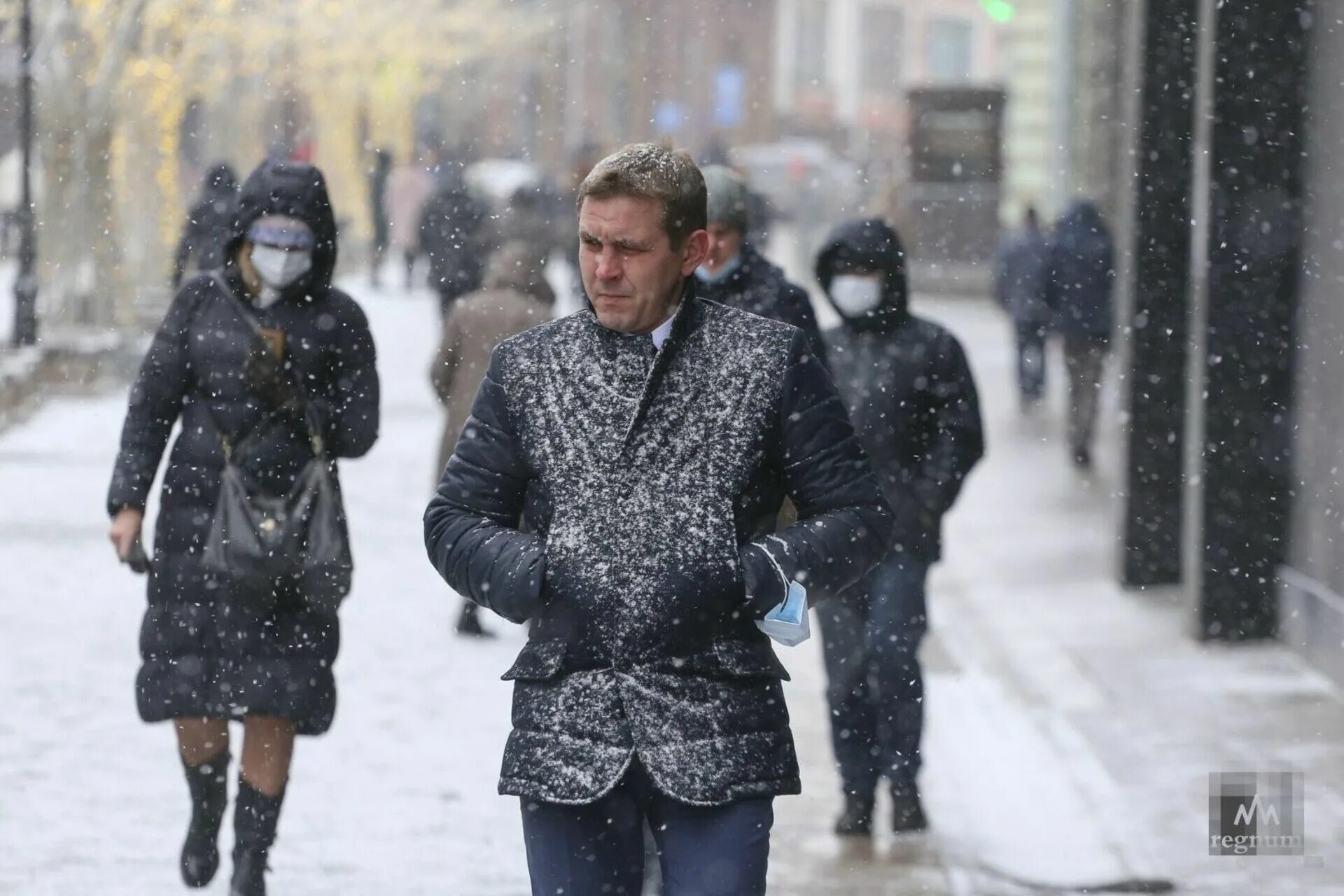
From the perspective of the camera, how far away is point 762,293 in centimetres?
659

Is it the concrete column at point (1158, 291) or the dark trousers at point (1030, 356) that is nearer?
the concrete column at point (1158, 291)

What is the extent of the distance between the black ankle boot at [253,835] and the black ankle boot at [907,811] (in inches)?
78.3

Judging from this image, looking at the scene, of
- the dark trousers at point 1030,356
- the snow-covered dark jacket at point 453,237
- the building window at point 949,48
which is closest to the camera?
the snow-covered dark jacket at point 453,237

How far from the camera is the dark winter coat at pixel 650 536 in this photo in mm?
3797

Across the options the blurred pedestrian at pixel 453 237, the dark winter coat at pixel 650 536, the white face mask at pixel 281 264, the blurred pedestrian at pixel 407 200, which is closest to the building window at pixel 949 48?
the blurred pedestrian at pixel 407 200

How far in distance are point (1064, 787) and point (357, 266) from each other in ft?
116

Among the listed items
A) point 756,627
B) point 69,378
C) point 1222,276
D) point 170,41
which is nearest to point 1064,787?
point 1222,276

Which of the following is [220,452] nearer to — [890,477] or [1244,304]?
[890,477]

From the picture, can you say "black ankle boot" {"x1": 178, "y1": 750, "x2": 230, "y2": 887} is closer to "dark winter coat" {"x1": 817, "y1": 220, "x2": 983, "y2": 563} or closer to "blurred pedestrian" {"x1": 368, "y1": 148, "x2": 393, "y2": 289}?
"dark winter coat" {"x1": 817, "y1": 220, "x2": 983, "y2": 563}

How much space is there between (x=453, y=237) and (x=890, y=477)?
12485 millimetres

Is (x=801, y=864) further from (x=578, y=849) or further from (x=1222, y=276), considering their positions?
(x=1222, y=276)

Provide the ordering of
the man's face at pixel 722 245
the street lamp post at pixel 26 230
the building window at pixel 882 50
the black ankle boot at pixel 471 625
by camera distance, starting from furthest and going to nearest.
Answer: the building window at pixel 882 50
the street lamp post at pixel 26 230
the black ankle boot at pixel 471 625
the man's face at pixel 722 245

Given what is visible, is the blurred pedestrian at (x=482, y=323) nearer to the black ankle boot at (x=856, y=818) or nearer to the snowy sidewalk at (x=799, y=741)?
the snowy sidewalk at (x=799, y=741)

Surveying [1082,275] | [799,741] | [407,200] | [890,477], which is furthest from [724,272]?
[407,200]
